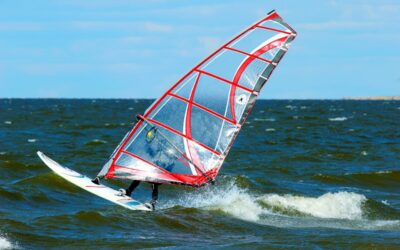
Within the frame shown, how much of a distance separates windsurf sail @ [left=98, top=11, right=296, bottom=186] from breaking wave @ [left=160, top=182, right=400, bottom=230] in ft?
4.73

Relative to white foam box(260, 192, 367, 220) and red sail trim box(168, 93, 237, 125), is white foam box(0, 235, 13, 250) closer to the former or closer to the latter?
red sail trim box(168, 93, 237, 125)

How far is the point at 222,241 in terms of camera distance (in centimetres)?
1120

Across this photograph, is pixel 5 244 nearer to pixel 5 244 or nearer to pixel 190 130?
pixel 5 244

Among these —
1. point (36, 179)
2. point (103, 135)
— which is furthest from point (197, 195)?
point (103, 135)

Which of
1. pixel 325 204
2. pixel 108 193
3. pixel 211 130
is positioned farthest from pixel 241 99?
pixel 325 204

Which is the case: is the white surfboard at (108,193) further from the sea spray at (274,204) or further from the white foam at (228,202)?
the white foam at (228,202)

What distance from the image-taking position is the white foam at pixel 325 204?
14.8 metres

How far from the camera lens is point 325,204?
1548cm

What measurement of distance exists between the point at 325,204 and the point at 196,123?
3.93 metres

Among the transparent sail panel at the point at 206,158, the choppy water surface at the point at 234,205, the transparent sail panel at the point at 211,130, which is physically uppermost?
the transparent sail panel at the point at 211,130

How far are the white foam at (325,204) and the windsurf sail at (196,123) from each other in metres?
2.91

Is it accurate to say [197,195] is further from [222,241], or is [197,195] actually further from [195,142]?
[222,241]

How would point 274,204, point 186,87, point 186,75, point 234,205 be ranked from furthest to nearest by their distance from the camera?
point 274,204, point 234,205, point 186,87, point 186,75

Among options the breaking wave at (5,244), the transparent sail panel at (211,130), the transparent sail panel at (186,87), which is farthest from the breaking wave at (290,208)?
the breaking wave at (5,244)
